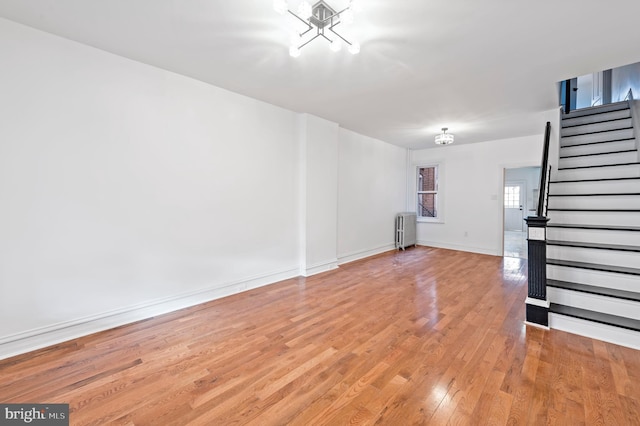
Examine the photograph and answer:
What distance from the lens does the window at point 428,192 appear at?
7059mm

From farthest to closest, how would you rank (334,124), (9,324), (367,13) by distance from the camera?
1. (334,124)
2. (9,324)
3. (367,13)

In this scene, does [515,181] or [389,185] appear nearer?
[389,185]

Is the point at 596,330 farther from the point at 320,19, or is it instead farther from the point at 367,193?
the point at 367,193

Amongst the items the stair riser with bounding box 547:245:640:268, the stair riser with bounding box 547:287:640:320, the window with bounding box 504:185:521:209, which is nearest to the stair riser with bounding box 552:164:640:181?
the stair riser with bounding box 547:245:640:268

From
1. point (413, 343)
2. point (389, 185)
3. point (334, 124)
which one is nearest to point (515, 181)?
point (389, 185)

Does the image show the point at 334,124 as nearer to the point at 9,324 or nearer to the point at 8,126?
the point at 8,126

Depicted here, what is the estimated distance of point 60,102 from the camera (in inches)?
90.4

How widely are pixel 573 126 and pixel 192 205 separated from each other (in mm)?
6294

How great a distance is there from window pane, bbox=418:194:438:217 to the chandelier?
→ 5.63m

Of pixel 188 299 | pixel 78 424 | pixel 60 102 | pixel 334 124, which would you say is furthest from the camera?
pixel 334 124

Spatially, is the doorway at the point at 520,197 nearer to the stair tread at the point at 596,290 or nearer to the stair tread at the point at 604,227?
the stair tread at the point at 604,227

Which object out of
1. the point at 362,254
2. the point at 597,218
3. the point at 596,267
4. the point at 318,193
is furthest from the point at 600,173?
the point at 318,193

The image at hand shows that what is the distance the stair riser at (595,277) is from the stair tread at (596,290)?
0.13 ft

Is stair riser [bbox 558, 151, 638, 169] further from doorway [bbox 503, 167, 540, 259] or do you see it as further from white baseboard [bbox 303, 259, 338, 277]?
doorway [bbox 503, 167, 540, 259]
